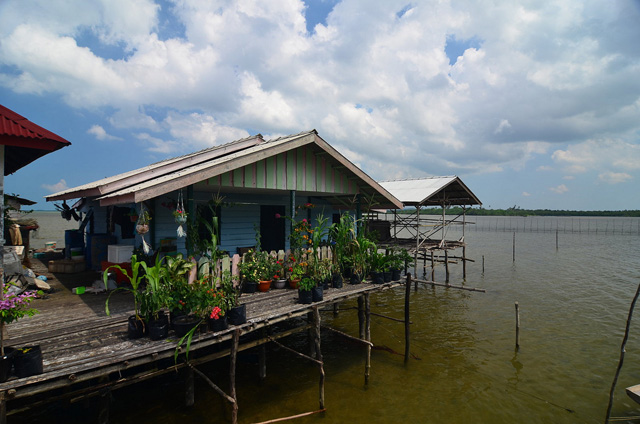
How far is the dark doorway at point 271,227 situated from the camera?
43.9 ft

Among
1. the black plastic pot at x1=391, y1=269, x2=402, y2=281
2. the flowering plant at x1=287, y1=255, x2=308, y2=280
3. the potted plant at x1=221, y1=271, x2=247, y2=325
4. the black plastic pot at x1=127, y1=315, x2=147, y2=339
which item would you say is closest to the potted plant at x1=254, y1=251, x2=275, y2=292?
the flowering plant at x1=287, y1=255, x2=308, y2=280

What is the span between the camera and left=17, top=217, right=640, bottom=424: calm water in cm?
743

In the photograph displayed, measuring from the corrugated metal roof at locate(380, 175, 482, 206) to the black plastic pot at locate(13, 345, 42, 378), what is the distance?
16162 mm

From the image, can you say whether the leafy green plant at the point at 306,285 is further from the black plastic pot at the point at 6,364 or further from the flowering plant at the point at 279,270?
the black plastic pot at the point at 6,364

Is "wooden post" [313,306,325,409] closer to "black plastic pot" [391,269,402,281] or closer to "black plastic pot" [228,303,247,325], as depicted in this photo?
"black plastic pot" [228,303,247,325]

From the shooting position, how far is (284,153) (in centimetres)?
968

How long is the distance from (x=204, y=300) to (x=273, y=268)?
3375 millimetres

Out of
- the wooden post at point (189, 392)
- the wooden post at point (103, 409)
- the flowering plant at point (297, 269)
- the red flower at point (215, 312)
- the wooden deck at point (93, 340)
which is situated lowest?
the wooden post at point (189, 392)

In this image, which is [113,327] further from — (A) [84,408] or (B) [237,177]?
(B) [237,177]

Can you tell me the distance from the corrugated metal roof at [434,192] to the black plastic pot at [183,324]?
46.9 feet

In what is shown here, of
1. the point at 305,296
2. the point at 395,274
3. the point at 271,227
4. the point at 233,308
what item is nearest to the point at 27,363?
the point at 233,308

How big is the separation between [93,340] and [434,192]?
52.6 feet

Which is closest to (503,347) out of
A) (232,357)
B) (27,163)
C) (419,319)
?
(419,319)

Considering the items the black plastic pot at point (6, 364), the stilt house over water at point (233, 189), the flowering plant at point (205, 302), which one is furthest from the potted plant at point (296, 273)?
the black plastic pot at point (6, 364)
